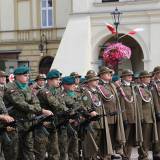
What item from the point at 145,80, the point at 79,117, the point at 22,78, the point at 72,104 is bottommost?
the point at 79,117

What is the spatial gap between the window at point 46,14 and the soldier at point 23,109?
87.8ft

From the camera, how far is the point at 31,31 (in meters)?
37.2

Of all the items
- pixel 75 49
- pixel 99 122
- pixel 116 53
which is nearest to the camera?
pixel 99 122

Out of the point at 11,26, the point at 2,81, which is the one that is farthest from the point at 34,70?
the point at 2,81

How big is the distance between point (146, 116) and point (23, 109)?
370cm

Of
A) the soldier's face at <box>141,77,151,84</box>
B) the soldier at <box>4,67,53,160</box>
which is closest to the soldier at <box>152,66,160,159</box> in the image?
the soldier's face at <box>141,77,151,84</box>

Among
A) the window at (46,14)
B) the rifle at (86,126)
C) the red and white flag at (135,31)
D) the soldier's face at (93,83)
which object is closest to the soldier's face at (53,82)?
the rifle at (86,126)

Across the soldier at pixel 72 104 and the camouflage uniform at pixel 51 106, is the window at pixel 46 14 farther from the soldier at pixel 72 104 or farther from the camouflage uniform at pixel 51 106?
the camouflage uniform at pixel 51 106

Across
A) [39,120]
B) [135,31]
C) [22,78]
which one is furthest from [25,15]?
[39,120]

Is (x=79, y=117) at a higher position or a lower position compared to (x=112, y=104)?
lower

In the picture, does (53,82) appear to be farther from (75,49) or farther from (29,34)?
(29,34)

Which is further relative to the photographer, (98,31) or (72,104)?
(98,31)

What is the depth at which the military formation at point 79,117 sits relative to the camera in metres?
10.5

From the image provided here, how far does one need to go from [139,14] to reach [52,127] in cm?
2039
